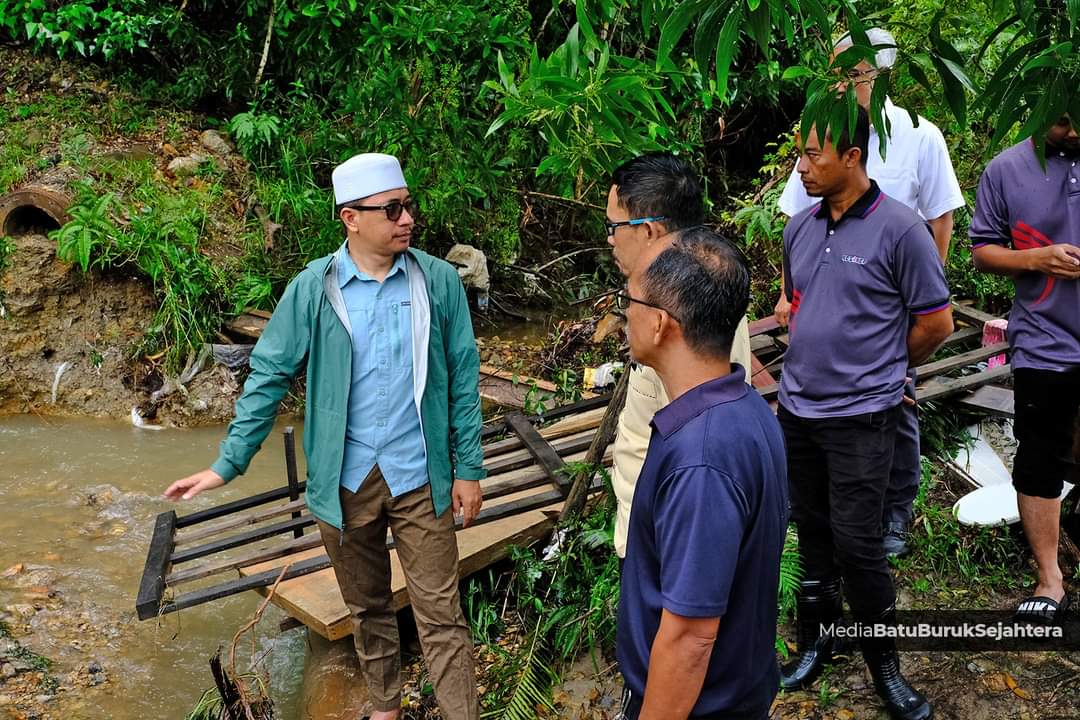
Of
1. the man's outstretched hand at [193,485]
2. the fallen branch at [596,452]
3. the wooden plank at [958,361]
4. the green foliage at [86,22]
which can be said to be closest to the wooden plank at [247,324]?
the green foliage at [86,22]

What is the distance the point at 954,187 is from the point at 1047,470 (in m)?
1.08

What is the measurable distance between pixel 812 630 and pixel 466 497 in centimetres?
131

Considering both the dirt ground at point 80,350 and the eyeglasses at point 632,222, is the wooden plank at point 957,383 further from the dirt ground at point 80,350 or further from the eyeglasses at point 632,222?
the dirt ground at point 80,350

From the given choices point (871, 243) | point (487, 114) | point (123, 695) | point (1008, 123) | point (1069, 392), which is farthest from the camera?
point (487, 114)

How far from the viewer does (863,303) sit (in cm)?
303

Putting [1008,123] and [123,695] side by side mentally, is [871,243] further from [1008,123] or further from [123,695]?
[123,695]

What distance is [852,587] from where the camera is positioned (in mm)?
3146

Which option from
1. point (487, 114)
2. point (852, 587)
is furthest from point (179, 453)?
point (852, 587)

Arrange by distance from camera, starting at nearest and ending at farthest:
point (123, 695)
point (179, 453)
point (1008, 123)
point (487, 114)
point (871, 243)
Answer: point (1008, 123)
point (871, 243)
point (123, 695)
point (179, 453)
point (487, 114)

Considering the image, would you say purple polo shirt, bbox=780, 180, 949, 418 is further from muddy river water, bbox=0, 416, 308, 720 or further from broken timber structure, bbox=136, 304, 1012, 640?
muddy river water, bbox=0, 416, 308, 720

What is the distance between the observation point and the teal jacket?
3.23 meters

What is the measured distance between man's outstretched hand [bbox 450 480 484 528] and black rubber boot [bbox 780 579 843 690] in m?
1.17

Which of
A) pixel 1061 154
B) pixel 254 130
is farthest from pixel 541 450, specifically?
pixel 254 130

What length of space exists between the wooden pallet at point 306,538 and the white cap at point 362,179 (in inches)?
52.6
